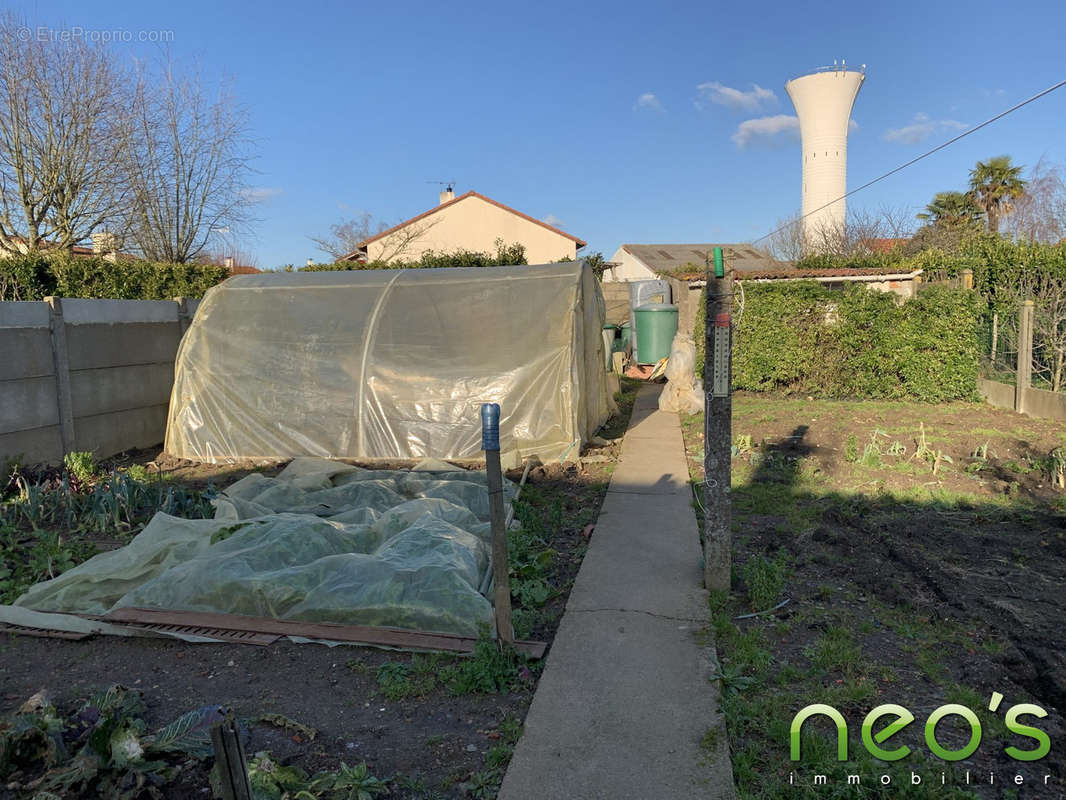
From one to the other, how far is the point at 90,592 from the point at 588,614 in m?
3.11

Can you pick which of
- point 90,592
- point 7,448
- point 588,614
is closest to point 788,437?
point 588,614

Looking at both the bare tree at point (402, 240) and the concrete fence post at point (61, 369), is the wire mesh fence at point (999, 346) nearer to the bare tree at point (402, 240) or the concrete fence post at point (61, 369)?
the concrete fence post at point (61, 369)

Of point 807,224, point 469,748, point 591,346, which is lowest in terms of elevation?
point 469,748

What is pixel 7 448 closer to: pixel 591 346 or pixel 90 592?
pixel 90 592

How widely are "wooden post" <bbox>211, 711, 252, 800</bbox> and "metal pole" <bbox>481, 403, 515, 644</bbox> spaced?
166 centimetres

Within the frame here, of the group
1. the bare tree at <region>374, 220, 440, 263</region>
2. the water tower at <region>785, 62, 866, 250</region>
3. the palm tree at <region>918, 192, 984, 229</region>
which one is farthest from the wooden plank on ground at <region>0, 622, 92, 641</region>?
the water tower at <region>785, 62, 866, 250</region>

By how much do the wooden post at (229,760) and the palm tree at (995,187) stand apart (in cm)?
3533

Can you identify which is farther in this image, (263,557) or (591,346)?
(591,346)

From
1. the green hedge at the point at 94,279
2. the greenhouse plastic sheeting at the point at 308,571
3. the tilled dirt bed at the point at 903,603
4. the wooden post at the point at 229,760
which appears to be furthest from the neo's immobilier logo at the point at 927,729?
the green hedge at the point at 94,279

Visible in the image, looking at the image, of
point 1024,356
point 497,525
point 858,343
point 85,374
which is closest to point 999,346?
point 1024,356

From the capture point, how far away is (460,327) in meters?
8.84

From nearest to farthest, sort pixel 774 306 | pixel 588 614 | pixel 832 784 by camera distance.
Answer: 1. pixel 832 784
2. pixel 588 614
3. pixel 774 306

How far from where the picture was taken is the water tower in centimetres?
4656

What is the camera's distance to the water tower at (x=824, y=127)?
46.6m
